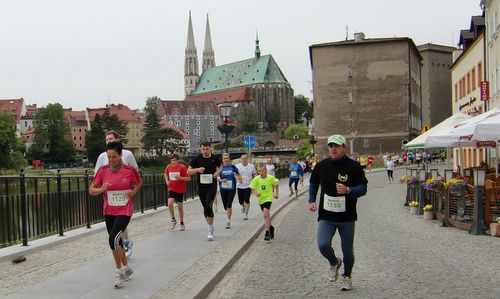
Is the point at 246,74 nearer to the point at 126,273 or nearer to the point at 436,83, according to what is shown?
the point at 436,83

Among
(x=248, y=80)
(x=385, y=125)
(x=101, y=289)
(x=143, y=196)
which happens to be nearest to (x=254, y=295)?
(x=101, y=289)

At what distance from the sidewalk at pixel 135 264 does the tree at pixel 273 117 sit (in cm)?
15766

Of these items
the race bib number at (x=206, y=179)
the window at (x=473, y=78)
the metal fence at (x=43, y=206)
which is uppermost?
the window at (x=473, y=78)

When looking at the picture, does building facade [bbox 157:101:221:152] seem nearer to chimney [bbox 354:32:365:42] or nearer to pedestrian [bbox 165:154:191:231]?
chimney [bbox 354:32:365:42]

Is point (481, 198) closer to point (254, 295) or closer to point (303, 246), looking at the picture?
point (303, 246)

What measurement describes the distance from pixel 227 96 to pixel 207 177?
173m

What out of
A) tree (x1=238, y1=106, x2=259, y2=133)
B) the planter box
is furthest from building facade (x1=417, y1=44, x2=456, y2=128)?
the planter box

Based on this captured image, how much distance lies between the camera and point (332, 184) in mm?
7547

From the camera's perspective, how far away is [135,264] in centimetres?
942

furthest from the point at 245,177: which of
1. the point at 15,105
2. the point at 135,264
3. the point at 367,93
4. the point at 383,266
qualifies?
the point at 15,105

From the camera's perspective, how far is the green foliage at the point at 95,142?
10996 cm

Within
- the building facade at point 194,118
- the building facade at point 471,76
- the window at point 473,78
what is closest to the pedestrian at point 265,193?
the building facade at point 471,76

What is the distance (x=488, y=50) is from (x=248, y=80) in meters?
153

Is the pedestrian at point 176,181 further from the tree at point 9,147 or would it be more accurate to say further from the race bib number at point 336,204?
the tree at point 9,147
